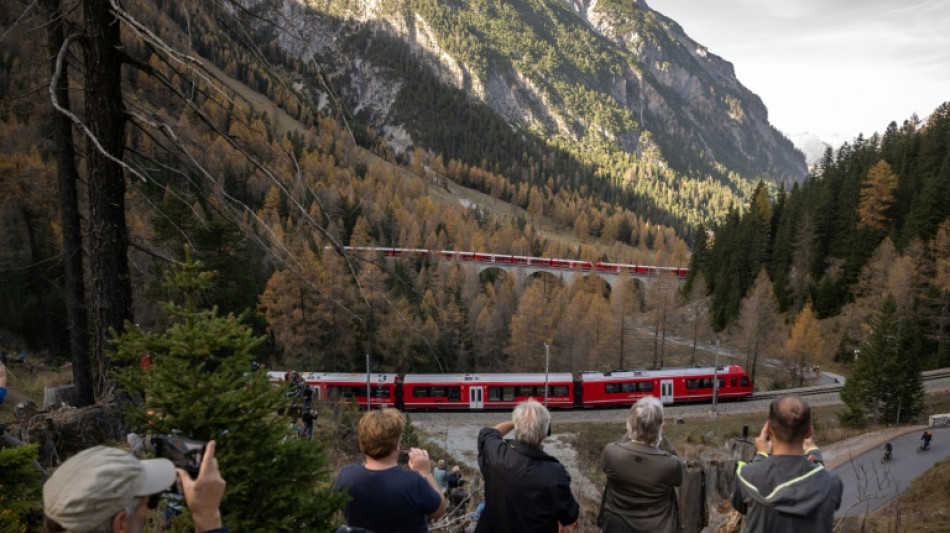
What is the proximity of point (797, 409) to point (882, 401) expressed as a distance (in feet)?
99.0

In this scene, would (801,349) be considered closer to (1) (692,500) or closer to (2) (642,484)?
(1) (692,500)

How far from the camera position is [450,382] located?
28047 millimetres

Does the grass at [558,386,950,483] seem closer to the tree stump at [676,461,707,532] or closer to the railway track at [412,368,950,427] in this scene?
the railway track at [412,368,950,427]

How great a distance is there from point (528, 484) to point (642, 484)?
82 centimetres

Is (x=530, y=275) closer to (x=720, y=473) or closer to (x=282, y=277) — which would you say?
(x=282, y=277)

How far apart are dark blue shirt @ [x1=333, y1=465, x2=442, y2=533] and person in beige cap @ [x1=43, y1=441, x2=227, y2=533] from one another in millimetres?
1310

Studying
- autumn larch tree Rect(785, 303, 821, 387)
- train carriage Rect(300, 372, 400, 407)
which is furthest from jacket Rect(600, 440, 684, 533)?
autumn larch tree Rect(785, 303, 821, 387)

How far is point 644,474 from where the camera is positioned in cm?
330

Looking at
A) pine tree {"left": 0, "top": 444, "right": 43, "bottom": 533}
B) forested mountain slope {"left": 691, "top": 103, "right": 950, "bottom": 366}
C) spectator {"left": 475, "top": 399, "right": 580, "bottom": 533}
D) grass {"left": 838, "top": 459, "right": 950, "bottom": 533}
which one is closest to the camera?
pine tree {"left": 0, "top": 444, "right": 43, "bottom": 533}

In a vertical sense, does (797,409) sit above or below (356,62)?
below

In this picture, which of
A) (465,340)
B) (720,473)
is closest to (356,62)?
(465,340)

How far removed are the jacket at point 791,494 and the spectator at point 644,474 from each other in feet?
1.58

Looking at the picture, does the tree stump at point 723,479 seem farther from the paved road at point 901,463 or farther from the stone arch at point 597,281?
the stone arch at point 597,281

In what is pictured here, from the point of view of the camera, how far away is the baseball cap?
56.9 inches
